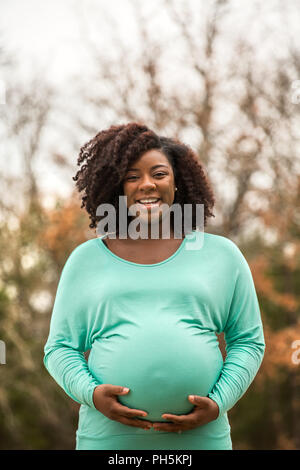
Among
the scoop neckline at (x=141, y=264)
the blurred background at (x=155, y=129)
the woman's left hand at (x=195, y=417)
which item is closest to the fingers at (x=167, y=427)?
the woman's left hand at (x=195, y=417)

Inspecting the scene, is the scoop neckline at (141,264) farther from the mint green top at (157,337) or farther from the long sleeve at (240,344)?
the long sleeve at (240,344)

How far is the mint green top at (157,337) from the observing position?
5.19ft

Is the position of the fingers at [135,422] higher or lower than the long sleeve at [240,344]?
lower

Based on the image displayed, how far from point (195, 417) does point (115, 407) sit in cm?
23

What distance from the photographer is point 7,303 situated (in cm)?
723

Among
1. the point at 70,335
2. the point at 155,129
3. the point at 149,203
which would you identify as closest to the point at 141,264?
the point at 149,203

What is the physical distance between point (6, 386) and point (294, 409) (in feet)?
15.5

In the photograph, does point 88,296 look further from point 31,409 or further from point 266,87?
point 31,409

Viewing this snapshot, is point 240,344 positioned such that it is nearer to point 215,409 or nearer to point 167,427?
point 215,409

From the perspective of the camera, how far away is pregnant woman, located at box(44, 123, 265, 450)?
1569 millimetres

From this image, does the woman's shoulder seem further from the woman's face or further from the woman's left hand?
the woman's left hand

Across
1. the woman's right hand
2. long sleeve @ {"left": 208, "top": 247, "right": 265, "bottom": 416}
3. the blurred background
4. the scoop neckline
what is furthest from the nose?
the blurred background

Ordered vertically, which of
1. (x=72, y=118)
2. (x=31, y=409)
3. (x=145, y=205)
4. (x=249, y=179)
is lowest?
(x=31, y=409)
